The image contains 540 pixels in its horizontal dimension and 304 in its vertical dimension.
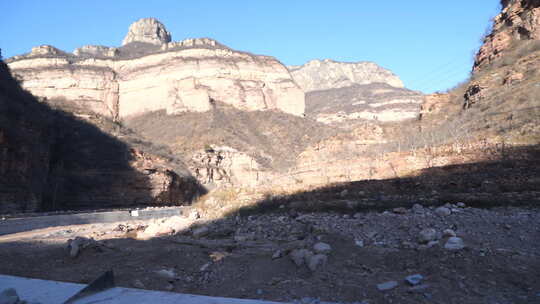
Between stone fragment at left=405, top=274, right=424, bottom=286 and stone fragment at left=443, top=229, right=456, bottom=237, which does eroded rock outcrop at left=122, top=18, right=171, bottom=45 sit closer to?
stone fragment at left=443, top=229, right=456, bottom=237

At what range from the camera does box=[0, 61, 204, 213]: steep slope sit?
22219mm

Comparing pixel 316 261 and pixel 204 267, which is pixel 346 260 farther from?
pixel 204 267

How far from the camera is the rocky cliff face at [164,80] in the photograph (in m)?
57.9

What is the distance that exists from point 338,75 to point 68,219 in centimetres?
12986

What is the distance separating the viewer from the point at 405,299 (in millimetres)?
3854

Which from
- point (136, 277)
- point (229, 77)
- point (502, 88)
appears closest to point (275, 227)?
point (136, 277)

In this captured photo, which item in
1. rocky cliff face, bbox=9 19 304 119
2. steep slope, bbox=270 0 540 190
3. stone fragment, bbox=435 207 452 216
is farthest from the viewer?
rocky cliff face, bbox=9 19 304 119

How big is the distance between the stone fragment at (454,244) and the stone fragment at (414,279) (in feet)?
3.37

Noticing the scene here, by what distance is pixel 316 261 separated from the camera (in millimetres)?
5199

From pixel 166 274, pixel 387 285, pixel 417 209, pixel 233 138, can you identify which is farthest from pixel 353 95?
pixel 387 285

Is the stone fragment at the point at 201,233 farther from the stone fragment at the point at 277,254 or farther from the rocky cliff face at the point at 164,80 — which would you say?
the rocky cliff face at the point at 164,80

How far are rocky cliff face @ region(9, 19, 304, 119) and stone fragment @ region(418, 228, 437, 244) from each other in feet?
167

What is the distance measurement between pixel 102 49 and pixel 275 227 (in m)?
82.7

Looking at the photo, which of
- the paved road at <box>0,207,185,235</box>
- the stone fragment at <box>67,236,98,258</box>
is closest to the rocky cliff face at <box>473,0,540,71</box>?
the paved road at <box>0,207,185,235</box>
